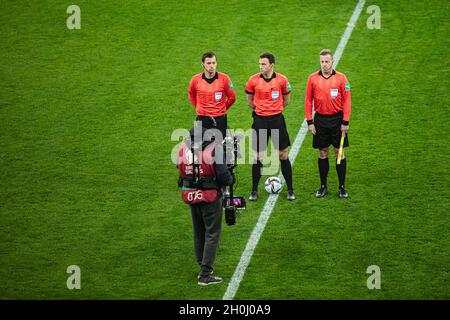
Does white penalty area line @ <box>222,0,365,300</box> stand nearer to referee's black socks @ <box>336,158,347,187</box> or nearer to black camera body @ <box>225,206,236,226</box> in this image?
black camera body @ <box>225,206,236,226</box>

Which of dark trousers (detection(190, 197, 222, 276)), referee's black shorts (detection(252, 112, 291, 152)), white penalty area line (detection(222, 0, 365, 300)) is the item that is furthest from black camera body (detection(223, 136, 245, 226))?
referee's black shorts (detection(252, 112, 291, 152))

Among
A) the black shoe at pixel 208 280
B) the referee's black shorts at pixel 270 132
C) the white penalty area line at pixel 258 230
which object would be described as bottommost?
the black shoe at pixel 208 280

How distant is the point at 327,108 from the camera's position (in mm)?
11977

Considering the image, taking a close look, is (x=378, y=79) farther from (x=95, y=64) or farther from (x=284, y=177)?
(x=95, y=64)

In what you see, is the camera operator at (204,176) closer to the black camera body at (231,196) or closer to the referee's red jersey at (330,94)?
the black camera body at (231,196)

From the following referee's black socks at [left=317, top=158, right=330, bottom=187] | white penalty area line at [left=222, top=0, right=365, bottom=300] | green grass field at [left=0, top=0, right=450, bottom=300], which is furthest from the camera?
referee's black socks at [left=317, top=158, right=330, bottom=187]

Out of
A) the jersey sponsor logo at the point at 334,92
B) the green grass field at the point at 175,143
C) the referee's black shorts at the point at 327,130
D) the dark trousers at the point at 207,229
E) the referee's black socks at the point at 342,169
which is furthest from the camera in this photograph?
the referee's black socks at the point at 342,169

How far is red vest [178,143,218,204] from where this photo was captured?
9.71 metres

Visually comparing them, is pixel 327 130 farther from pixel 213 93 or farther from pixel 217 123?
pixel 213 93

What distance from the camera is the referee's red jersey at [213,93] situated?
12.3 meters

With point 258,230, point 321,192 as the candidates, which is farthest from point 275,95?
point 258,230

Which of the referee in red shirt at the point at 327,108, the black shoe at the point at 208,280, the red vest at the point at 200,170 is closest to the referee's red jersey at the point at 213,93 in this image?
the referee in red shirt at the point at 327,108

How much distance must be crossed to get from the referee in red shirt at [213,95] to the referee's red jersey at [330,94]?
48.2 inches

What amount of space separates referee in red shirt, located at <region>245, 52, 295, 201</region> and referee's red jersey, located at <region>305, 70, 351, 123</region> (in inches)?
15.1
